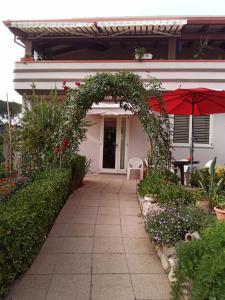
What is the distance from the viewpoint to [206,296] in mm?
3416

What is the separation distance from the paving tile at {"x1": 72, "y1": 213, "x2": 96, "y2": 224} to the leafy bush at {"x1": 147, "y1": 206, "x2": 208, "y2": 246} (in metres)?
2.00

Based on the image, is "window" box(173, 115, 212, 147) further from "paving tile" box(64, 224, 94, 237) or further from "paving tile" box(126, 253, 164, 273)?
"paving tile" box(126, 253, 164, 273)

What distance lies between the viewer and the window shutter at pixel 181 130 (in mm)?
16203

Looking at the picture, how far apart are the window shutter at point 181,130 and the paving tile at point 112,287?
1175 cm

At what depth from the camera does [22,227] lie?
4.64 meters

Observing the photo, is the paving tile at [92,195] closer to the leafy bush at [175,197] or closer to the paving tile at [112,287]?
the leafy bush at [175,197]

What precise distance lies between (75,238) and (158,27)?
12.5 metres

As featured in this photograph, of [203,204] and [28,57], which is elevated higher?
[28,57]

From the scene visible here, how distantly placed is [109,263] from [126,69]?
1235 cm

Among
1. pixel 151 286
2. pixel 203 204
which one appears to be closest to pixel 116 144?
pixel 203 204

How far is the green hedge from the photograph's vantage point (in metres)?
4.26

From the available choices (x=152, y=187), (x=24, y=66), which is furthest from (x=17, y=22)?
(x=152, y=187)

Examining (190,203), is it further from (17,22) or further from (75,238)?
(17,22)

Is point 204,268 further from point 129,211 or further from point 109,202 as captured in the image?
point 109,202
